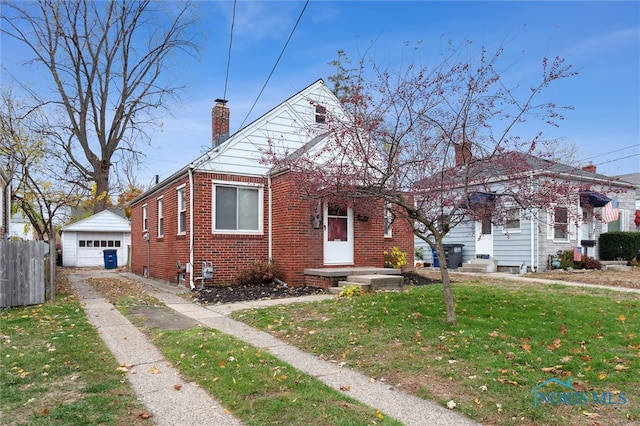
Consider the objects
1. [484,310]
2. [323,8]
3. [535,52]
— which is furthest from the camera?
[323,8]

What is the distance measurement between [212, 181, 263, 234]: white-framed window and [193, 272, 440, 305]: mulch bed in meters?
1.79

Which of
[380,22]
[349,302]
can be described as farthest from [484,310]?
[380,22]

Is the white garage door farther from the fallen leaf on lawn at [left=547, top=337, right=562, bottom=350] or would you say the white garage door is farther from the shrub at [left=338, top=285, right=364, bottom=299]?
the fallen leaf on lawn at [left=547, top=337, right=562, bottom=350]

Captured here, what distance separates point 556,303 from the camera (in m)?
8.71

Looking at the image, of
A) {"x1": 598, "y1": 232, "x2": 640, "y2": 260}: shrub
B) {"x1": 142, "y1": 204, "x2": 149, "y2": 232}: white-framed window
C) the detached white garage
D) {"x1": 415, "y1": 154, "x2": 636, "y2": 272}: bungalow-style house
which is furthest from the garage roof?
{"x1": 598, "y1": 232, "x2": 640, "y2": 260}: shrub

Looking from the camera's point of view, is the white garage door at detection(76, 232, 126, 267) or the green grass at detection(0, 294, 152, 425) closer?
the green grass at detection(0, 294, 152, 425)

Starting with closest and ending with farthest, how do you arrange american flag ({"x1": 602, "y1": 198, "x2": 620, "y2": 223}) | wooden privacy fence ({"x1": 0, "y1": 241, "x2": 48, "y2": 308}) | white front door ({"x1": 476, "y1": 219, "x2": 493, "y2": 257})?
wooden privacy fence ({"x1": 0, "y1": 241, "x2": 48, "y2": 308})
american flag ({"x1": 602, "y1": 198, "x2": 620, "y2": 223})
white front door ({"x1": 476, "y1": 219, "x2": 493, "y2": 257})

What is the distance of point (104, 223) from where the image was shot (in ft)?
103

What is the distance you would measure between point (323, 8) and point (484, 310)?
22.2ft

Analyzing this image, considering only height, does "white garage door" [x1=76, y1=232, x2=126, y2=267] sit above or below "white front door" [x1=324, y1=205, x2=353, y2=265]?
below

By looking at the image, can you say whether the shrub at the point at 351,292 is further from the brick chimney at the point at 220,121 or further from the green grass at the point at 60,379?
the brick chimney at the point at 220,121

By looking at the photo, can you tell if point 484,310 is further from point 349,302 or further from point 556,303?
Answer: point 349,302

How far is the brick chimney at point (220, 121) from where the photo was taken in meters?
15.8

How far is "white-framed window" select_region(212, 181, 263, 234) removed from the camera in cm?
1314
